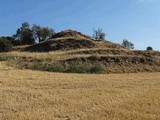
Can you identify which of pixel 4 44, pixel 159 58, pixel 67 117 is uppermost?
pixel 4 44

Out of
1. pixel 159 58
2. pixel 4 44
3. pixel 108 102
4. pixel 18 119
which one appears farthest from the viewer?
pixel 4 44

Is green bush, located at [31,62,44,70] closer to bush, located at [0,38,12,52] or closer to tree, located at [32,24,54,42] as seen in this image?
bush, located at [0,38,12,52]

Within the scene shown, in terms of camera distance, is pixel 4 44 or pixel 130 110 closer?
pixel 130 110

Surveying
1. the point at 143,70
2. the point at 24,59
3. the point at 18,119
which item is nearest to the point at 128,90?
the point at 18,119

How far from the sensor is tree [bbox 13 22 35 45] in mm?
83688

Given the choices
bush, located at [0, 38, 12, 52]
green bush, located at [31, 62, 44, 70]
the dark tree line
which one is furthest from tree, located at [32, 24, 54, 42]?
green bush, located at [31, 62, 44, 70]

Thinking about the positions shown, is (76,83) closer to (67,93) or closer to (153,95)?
(67,93)

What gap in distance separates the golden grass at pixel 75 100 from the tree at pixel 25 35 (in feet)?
206

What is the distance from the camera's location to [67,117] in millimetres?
13273

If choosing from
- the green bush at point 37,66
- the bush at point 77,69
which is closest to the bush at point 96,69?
the bush at point 77,69

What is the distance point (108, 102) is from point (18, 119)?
5233 mm

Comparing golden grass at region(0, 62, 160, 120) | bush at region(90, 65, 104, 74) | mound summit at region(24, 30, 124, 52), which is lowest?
golden grass at region(0, 62, 160, 120)

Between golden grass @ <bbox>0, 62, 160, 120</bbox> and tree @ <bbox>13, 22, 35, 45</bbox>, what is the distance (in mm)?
62919

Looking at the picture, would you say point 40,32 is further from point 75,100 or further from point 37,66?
point 75,100
